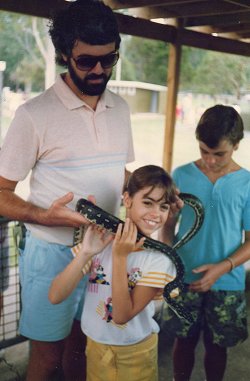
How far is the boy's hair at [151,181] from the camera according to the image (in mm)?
1807

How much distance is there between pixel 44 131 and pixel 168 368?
6.89 ft

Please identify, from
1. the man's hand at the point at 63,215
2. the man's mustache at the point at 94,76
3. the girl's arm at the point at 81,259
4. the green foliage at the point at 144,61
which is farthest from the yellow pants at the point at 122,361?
the green foliage at the point at 144,61

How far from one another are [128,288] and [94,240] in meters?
0.24

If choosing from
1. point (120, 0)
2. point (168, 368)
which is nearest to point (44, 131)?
point (168, 368)

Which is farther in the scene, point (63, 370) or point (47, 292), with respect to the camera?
point (63, 370)

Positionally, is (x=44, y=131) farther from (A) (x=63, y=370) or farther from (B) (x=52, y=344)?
(A) (x=63, y=370)

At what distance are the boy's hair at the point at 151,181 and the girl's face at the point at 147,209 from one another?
2cm

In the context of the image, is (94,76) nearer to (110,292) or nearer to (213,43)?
(110,292)

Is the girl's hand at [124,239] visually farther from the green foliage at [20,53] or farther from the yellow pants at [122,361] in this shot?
the green foliage at [20,53]

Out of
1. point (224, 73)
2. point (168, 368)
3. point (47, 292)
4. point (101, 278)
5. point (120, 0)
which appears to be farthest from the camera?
point (224, 73)

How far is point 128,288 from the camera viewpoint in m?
1.71

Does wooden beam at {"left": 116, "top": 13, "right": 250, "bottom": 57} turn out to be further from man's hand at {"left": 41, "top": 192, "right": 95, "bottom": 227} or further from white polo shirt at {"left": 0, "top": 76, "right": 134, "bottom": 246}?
man's hand at {"left": 41, "top": 192, "right": 95, "bottom": 227}

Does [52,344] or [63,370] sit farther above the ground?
[52,344]

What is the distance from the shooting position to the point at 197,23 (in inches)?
185
